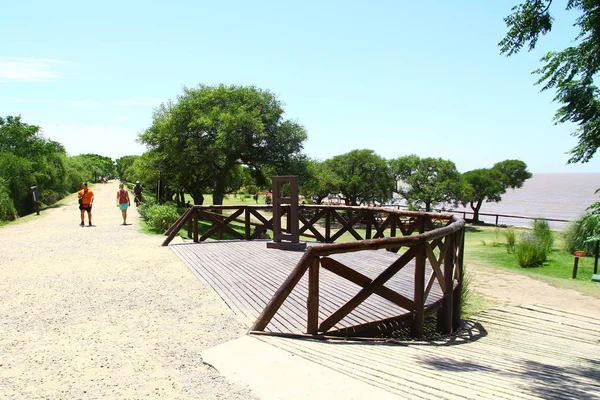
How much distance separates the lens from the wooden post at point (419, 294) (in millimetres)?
5438

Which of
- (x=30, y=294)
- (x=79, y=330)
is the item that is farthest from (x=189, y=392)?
(x=30, y=294)

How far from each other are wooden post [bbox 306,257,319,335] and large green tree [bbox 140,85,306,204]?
16962mm

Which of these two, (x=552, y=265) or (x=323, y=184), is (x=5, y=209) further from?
(x=323, y=184)

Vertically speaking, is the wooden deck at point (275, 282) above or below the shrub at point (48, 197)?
below

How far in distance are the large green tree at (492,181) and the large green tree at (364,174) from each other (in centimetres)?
763

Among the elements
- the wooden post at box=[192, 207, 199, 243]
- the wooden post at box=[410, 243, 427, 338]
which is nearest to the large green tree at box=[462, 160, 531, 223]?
the wooden post at box=[192, 207, 199, 243]

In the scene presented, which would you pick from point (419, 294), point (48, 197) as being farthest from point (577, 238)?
point (48, 197)

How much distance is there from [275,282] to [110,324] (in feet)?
9.06

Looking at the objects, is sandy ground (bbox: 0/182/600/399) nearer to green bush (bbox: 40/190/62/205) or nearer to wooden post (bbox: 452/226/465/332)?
wooden post (bbox: 452/226/465/332)

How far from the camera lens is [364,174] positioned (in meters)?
43.8

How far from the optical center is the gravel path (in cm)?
338

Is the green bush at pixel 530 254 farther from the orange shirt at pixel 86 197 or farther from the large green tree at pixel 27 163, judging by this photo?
the large green tree at pixel 27 163

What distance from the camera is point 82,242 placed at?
1191cm

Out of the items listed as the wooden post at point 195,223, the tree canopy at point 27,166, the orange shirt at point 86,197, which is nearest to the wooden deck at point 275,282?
the wooden post at point 195,223
